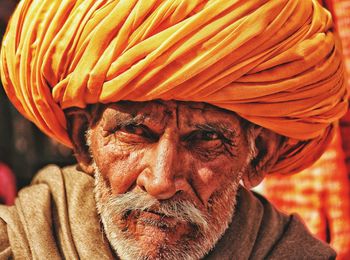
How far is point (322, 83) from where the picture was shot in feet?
6.47

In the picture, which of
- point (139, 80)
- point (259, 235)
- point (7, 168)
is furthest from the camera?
point (7, 168)

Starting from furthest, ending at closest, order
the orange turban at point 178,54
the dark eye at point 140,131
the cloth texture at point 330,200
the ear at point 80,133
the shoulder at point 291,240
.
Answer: the cloth texture at point 330,200
the shoulder at point 291,240
the ear at point 80,133
the dark eye at point 140,131
the orange turban at point 178,54

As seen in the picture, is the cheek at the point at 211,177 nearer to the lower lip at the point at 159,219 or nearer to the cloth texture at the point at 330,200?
the lower lip at the point at 159,219

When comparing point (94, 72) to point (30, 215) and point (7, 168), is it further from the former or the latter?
point (7, 168)

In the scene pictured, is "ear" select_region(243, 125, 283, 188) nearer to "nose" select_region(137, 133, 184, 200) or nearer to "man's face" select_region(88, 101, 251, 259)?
"man's face" select_region(88, 101, 251, 259)

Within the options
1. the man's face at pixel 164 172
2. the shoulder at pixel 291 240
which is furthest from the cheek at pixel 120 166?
the shoulder at pixel 291 240

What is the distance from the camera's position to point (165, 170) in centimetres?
183

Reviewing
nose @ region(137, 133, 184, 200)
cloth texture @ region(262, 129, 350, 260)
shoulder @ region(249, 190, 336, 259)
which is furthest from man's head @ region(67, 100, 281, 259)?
cloth texture @ region(262, 129, 350, 260)

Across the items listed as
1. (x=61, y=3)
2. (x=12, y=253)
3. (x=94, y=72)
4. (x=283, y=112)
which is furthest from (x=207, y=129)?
(x=12, y=253)

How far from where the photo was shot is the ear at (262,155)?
6.91 ft

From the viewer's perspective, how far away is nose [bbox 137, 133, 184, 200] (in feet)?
5.99

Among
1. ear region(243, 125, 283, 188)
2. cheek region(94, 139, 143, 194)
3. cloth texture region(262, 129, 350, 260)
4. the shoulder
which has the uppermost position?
cheek region(94, 139, 143, 194)

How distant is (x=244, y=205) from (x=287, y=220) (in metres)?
0.18

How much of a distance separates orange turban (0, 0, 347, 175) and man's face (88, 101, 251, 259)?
0.21 ft
